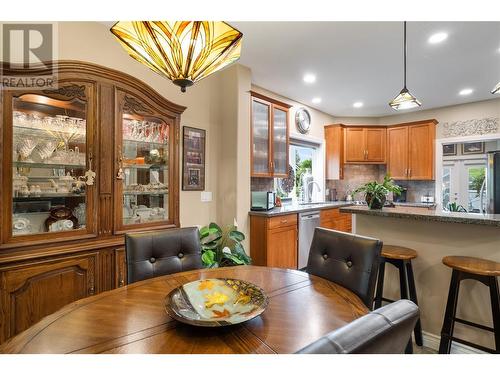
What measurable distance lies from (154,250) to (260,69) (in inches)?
102

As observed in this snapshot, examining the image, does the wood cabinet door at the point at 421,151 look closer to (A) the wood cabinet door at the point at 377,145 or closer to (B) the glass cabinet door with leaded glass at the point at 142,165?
(A) the wood cabinet door at the point at 377,145

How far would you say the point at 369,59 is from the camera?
9.98 feet

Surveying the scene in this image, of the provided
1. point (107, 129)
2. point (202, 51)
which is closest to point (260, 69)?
point (107, 129)

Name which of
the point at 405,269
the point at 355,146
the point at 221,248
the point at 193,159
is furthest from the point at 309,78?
the point at 405,269

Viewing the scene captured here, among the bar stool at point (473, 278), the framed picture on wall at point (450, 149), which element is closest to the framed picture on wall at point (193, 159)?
the bar stool at point (473, 278)

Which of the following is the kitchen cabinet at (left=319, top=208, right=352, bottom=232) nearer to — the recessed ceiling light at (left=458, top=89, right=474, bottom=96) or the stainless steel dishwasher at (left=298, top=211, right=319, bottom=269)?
the stainless steel dishwasher at (left=298, top=211, right=319, bottom=269)

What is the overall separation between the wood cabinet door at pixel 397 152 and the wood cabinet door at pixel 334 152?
0.91m

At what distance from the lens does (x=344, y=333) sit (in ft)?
1.83

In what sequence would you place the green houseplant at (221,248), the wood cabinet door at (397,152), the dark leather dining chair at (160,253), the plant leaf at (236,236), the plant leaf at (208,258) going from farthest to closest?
the wood cabinet door at (397,152) → the plant leaf at (236,236) → the green houseplant at (221,248) → the plant leaf at (208,258) → the dark leather dining chair at (160,253)

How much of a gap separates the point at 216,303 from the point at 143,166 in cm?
186

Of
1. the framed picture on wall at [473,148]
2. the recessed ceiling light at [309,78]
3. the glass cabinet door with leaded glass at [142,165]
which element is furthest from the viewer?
the framed picture on wall at [473,148]

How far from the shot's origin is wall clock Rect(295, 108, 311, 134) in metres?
4.66

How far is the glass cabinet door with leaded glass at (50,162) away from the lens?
1830 mm

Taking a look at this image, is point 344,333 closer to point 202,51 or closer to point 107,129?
point 202,51
